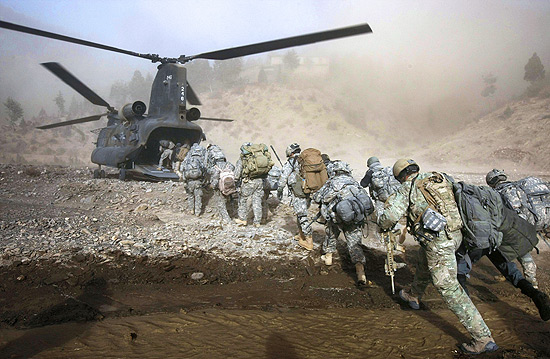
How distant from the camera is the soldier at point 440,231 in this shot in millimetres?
3361

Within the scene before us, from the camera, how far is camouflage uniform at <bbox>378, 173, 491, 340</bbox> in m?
3.37

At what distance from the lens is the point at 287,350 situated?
3.40 m

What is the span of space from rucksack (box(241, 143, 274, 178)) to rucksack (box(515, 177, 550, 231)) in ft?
15.7

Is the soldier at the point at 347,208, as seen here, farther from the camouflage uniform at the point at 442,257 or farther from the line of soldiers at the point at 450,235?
the camouflage uniform at the point at 442,257

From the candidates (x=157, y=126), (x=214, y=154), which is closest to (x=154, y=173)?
(x=157, y=126)

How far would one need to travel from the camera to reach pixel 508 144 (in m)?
29.4

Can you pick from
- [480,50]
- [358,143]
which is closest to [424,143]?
[358,143]

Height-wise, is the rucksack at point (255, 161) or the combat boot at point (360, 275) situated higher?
the rucksack at point (255, 161)

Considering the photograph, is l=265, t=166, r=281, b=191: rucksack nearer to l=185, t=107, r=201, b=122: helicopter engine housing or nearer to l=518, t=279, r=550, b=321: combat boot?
l=518, t=279, r=550, b=321: combat boot

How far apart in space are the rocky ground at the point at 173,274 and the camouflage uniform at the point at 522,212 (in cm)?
37

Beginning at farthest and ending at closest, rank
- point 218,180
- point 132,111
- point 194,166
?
point 132,111 → point 194,166 → point 218,180

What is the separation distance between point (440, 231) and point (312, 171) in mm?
3341

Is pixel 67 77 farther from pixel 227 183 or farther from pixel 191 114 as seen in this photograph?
pixel 227 183

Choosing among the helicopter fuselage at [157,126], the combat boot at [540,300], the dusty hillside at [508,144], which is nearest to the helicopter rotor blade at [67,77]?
the helicopter fuselage at [157,126]
